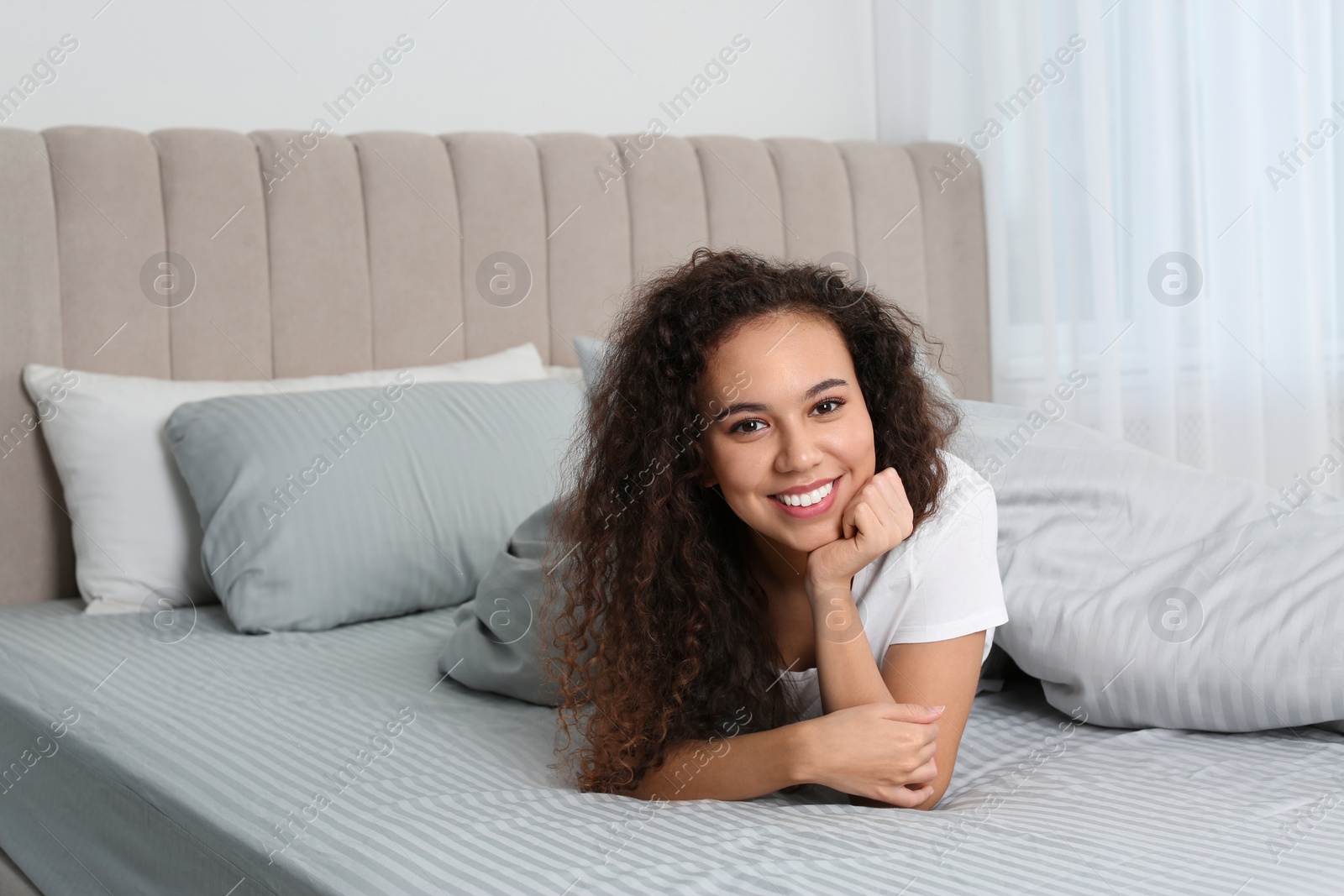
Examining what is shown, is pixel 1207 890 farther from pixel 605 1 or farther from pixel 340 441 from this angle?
pixel 605 1

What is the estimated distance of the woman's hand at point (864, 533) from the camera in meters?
1.11

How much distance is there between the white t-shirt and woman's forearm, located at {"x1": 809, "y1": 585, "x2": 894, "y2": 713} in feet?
0.17

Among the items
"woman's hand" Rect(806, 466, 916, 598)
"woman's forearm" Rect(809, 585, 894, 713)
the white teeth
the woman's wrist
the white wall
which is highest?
the white wall

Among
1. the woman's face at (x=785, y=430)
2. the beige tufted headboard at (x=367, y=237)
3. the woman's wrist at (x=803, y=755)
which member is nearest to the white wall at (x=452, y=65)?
the beige tufted headboard at (x=367, y=237)

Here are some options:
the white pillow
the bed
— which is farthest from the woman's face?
the white pillow

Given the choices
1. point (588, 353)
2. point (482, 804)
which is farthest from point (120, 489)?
point (482, 804)

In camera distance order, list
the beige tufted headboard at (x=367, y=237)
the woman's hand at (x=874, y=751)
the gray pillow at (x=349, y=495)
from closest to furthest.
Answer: the woman's hand at (x=874, y=751)
the gray pillow at (x=349, y=495)
the beige tufted headboard at (x=367, y=237)

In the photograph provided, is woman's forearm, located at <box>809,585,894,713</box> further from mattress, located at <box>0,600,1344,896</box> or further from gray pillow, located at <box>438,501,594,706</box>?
gray pillow, located at <box>438,501,594,706</box>

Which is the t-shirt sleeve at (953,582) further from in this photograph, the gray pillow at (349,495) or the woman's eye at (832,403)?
the gray pillow at (349,495)

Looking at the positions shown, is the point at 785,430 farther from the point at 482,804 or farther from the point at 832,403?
the point at 482,804

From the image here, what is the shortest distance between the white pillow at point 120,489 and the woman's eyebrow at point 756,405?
1.14 meters

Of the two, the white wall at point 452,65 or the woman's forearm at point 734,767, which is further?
the white wall at point 452,65

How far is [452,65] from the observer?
2443 millimetres

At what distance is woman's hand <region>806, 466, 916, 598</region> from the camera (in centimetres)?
111
